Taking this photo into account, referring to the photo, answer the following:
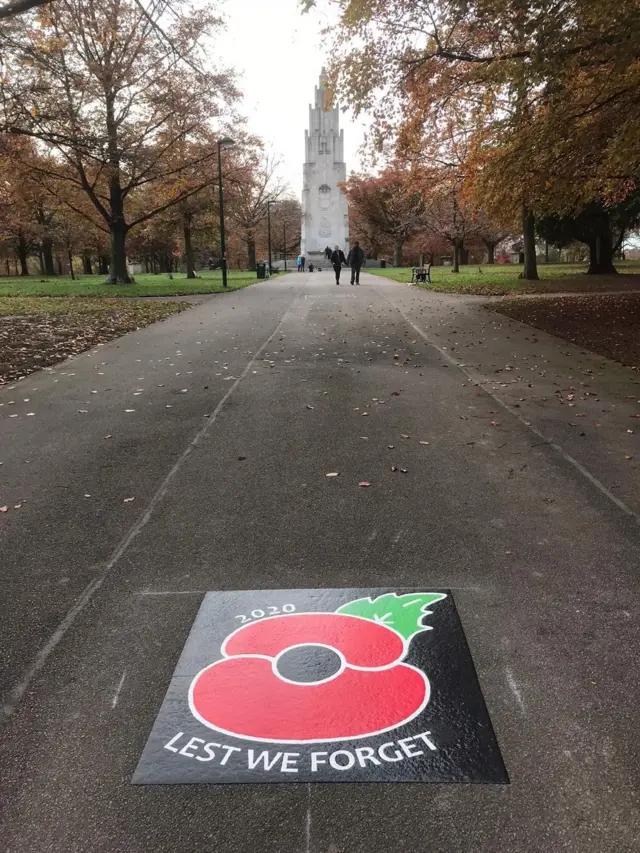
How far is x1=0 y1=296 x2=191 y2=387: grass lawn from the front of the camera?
11121 mm

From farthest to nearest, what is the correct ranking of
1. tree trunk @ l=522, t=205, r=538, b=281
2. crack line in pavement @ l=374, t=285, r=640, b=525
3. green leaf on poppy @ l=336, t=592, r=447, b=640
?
tree trunk @ l=522, t=205, r=538, b=281
crack line in pavement @ l=374, t=285, r=640, b=525
green leaf on poppy @ l=336, t=592, r=447, b=640

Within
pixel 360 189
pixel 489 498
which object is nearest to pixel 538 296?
pixel 489 498

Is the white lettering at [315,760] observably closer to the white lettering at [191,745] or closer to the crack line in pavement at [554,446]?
the white lettering at [191,745]

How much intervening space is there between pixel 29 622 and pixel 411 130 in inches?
684

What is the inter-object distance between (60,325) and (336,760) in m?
15.5

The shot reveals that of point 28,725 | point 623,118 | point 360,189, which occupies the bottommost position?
point 28,725

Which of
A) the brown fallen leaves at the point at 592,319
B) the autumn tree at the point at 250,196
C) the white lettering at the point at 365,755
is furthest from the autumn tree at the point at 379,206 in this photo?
the white lettering at the point at 365,755

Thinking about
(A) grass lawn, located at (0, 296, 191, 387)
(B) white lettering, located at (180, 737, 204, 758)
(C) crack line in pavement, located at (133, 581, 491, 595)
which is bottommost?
(B) white lettering, located at (180, 737, 204, 758)

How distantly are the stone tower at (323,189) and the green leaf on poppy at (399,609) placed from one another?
79412mm

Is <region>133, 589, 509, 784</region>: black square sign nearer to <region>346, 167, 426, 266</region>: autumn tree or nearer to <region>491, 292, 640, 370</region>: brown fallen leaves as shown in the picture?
<region>491, 292, 640, 370</region>: brown fallen leaves

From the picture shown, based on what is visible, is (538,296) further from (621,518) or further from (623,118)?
(621,518)

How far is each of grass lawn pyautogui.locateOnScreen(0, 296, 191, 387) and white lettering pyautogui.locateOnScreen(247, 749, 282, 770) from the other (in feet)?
27.8

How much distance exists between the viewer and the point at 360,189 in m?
67.6

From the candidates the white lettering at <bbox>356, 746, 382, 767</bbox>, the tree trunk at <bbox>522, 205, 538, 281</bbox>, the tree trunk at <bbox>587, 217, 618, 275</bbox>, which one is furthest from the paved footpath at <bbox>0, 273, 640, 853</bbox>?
the tree trunk at <bbox>587, 217, 618, 275</bbox>
